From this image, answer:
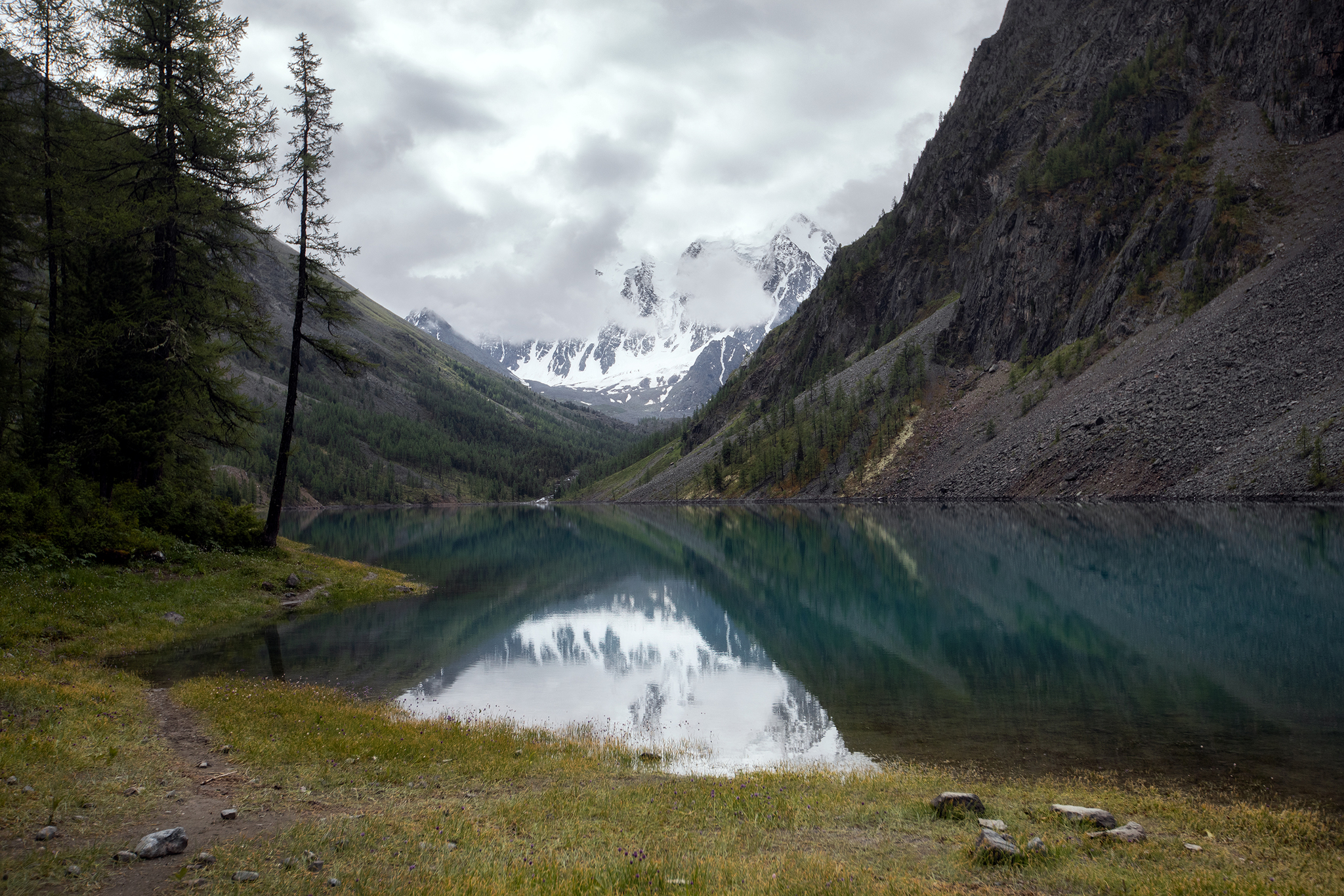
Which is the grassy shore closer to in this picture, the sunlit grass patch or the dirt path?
the sunlit grass patch

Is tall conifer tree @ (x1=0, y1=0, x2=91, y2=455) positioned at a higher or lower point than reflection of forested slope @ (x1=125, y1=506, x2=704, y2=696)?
higher

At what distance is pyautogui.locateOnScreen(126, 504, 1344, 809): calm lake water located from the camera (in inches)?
663

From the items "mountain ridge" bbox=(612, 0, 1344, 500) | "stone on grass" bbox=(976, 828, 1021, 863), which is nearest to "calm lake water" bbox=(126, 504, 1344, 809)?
"stone on grass" bbox=(976, 828, 1021, 863)

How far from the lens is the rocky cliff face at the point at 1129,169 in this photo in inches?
4835

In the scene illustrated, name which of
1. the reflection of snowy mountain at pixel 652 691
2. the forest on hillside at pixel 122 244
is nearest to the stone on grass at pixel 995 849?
the reflection of snowy mountain at pixel 652 691

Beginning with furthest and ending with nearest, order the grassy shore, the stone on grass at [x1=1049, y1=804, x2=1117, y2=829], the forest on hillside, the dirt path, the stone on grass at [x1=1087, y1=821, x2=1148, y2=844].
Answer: the forest on hillside < the stone on grass at [x1=1049, y1=804, x2=1117, y2=829] < the stone on grass at [x1=1087, y1=821, x2=1148, y2=844] < the grassy shore < the dirt path

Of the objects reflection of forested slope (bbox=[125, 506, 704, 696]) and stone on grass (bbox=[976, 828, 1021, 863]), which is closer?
stone on grass (bbox=[976, 828, 1021, 863])

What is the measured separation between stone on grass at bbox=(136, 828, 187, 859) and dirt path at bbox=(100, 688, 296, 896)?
0.10 metres

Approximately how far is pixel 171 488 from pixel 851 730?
33789mm

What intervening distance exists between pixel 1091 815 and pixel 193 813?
13.2m

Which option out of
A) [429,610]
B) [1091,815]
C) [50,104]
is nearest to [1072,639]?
[1091,815]

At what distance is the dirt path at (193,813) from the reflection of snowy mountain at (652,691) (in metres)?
7.00

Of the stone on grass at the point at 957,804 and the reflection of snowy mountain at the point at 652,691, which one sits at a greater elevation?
the stone on grass at the point at 957,804

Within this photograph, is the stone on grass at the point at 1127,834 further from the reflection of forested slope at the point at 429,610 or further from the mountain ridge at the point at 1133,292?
Answer: the mountain ridge at the point at 1133,292
